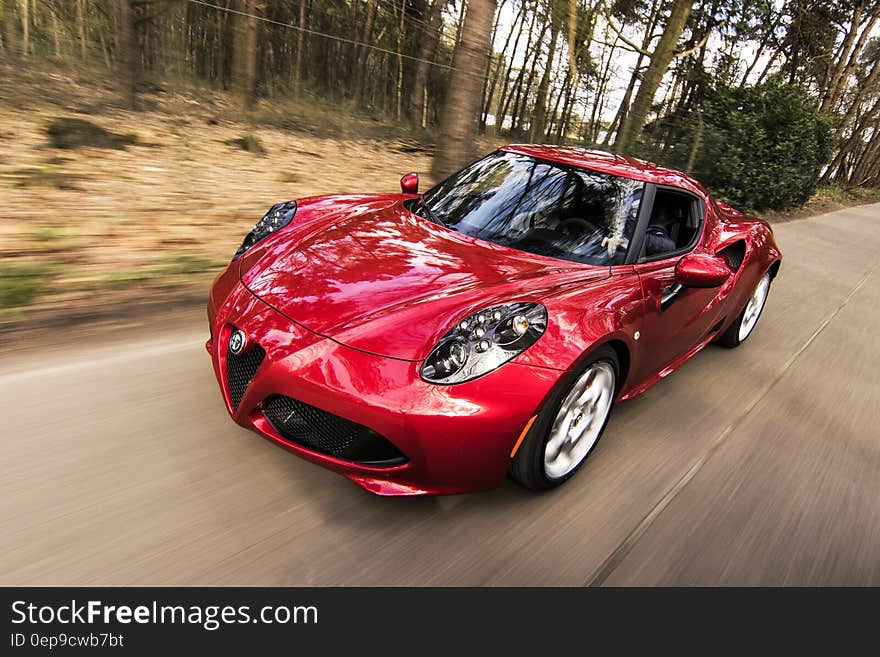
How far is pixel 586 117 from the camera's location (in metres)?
17.0

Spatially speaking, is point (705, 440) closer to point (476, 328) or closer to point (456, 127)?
point (476, 328)

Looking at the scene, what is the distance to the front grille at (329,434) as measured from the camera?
1.89 meters

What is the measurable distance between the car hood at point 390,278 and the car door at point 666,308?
263 mm

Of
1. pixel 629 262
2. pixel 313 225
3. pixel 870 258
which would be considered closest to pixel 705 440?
pixel 629 262

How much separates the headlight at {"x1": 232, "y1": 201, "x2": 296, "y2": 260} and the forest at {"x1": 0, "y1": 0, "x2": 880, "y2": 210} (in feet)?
12.3

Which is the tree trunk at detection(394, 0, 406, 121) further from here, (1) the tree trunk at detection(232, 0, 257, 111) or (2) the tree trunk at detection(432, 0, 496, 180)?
(2) the tree trunk at detection(432, 0, 496, 180)

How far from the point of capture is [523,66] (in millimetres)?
24469

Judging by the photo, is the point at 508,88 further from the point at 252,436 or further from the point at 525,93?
the point at 252,436

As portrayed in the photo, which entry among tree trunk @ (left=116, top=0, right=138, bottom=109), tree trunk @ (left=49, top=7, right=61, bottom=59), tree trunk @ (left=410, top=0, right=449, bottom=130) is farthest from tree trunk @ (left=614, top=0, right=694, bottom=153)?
tree trunk @ (left=49, top=7, right=61, bottom=59)

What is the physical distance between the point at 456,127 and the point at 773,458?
15.7 ft

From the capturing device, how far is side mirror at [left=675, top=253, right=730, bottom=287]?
259 cm

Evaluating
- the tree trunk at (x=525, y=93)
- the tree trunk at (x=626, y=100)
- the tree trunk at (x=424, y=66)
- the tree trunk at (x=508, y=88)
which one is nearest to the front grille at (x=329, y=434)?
the tree trunk at (x=626, y=100)

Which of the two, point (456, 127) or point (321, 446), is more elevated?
Result: point (456, 127)

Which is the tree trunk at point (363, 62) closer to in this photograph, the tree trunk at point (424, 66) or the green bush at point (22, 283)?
the tree trunk at point (424, 66)
